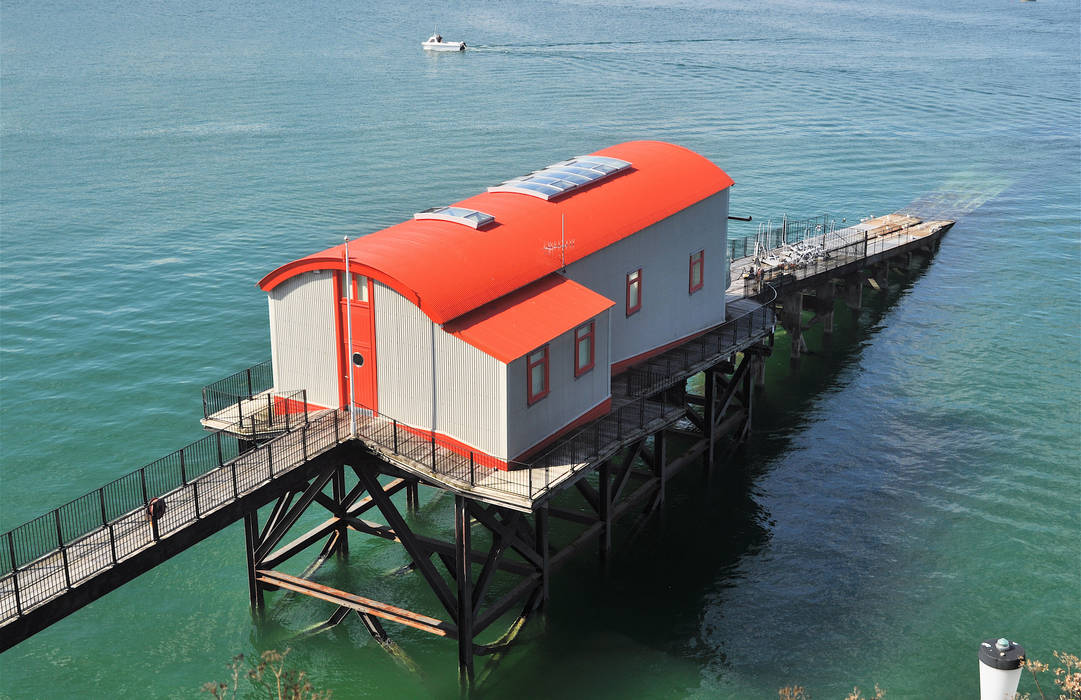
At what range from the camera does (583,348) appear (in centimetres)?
3278

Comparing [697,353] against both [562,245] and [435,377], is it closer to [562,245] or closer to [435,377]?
[562,245]

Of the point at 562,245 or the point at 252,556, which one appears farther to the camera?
the point at 562,245

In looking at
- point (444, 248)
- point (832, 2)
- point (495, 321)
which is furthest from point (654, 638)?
point (832, 2)

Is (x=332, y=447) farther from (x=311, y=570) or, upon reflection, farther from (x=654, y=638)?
(x=654, y=638)

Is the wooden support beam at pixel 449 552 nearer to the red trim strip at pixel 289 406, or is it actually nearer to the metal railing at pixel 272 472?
the metal railing at pixel 272 472

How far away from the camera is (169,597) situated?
3588cm

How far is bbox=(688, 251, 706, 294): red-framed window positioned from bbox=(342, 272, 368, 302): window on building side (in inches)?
558

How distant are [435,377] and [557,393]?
3.81 meters

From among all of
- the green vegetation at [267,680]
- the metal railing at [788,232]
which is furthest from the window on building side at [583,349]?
the metal railing at [788,232]

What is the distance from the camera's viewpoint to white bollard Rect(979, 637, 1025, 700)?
1780cm

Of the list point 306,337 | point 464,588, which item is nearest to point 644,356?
point 464,588

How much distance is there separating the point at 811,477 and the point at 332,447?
21970 mm

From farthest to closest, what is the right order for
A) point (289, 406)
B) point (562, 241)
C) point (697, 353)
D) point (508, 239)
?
1. point (697, 353)
2. point (562, 241)
3. point (508, 239)
4. point (289, 406)

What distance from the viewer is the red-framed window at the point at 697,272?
4019 cm
